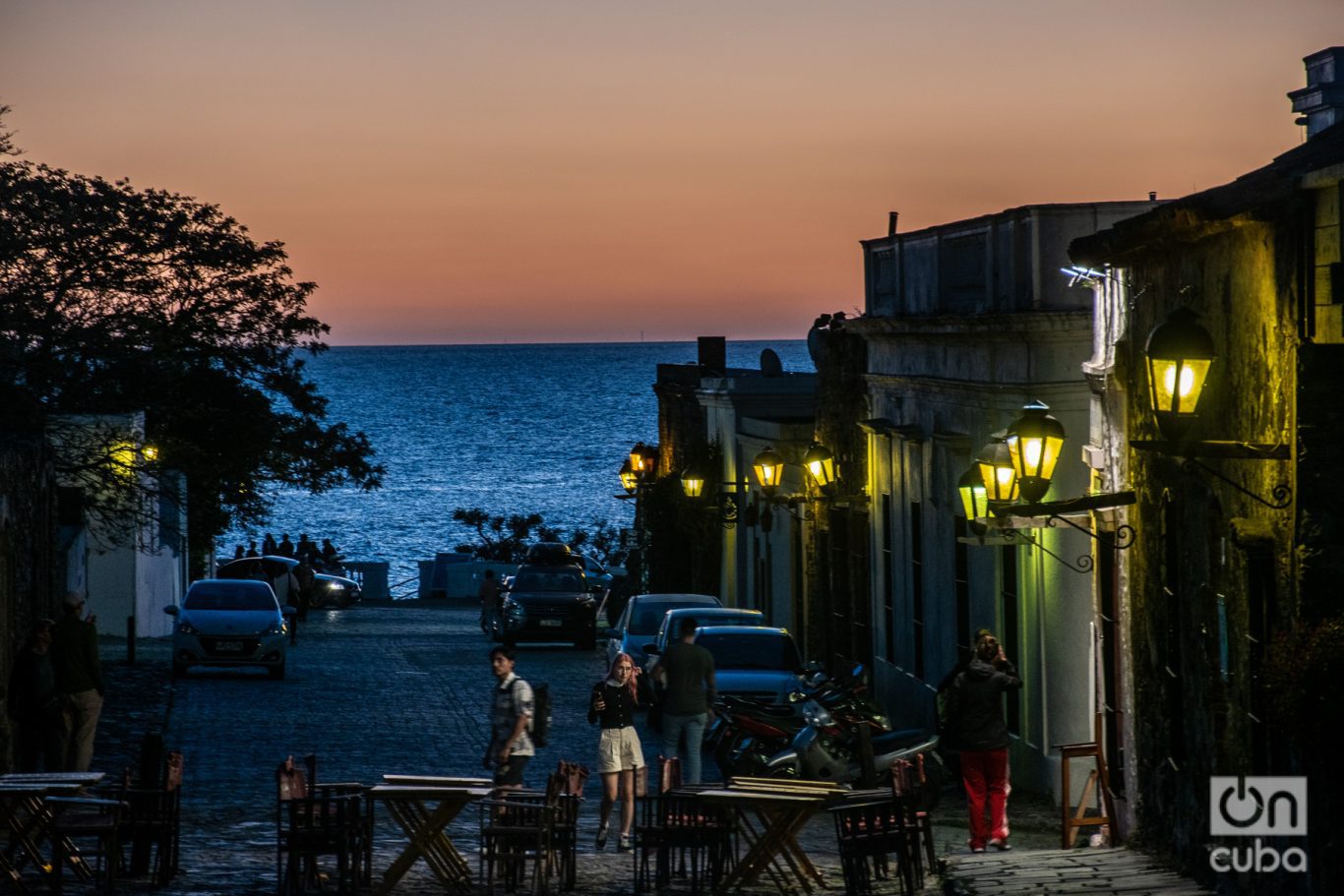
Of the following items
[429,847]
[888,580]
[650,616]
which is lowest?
[429,847]

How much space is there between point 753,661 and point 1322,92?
1002 centimetres

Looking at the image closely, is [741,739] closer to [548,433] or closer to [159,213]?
[159,213]

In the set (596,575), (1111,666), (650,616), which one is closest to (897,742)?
(1111,666)

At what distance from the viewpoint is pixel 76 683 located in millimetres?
17453

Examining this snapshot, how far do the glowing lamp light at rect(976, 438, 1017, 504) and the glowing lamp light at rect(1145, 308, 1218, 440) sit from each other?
5.47m

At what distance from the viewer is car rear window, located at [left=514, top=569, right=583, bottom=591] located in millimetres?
38812

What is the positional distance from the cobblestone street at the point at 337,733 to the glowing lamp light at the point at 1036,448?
285 cm

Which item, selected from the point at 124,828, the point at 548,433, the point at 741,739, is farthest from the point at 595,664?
the point at 548,433

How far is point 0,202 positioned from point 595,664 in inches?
453

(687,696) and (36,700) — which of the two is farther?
(687,696)

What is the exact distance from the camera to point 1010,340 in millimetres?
19828

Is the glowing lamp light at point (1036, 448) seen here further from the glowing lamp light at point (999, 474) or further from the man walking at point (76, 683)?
the man walking at point (76, 683)

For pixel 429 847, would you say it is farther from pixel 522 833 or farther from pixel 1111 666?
pixel 1111 666

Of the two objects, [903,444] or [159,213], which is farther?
[159,213]
